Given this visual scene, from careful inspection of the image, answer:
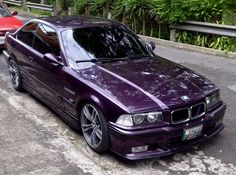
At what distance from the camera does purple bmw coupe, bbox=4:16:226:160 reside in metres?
4.19

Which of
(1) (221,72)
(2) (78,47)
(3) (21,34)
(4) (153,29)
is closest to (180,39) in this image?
(4) (153,29)

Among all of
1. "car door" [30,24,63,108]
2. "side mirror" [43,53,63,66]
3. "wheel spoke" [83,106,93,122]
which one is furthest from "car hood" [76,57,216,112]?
"car door" [30,24,63,108]

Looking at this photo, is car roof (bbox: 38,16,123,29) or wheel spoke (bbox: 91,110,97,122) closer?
wheel spoke (bbox: 91,110,97,122)

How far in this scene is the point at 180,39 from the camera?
11312 millimetres

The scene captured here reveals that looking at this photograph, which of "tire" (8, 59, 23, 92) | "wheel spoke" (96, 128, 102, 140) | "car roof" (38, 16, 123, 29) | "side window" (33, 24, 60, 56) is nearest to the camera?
"wheel spoke" (96, 128, 102, 140)

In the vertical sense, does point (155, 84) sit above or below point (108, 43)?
below

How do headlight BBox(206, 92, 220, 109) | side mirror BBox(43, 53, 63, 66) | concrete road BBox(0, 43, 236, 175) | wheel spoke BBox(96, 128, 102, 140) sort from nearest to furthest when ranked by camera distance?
concrete road BBox(0, 43, 236, 175)
wheel spoke BBox(96, 128, 102, 140)
headlight BBox(206, 92, 220, 109)
side mirror BBox(43, 53, 63, 66)

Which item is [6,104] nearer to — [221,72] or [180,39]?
[221,72]

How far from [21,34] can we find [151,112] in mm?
3689

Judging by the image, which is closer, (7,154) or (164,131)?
(164,131)

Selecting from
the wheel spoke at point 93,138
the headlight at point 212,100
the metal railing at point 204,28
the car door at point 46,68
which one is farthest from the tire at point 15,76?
the metal railing at point 204,28

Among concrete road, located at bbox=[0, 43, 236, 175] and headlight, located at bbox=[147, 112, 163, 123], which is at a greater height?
headlight, located at bbox=[147, 112, 163, 123]

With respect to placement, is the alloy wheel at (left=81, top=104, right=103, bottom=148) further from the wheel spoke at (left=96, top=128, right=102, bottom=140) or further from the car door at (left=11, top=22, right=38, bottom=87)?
the car door at (left=11, top=22, right=38, bottom=87)

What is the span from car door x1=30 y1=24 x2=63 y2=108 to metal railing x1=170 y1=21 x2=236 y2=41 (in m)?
5.47
